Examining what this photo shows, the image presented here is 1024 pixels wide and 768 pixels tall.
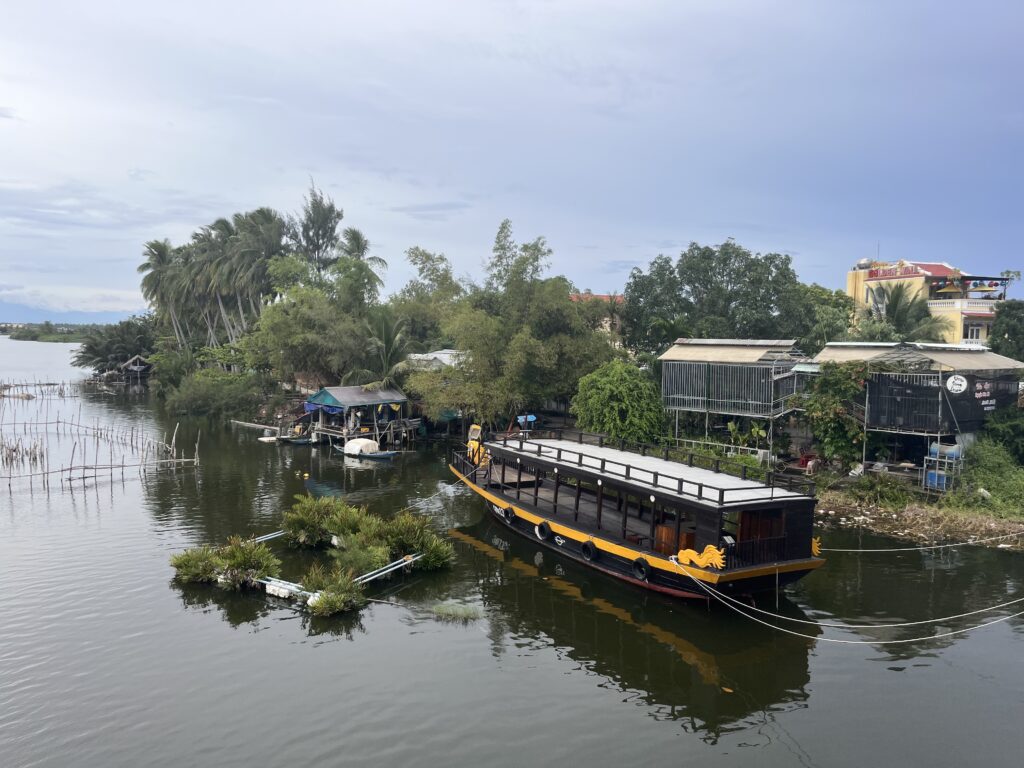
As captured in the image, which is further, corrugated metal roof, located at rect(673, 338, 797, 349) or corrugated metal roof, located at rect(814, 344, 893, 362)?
corrugated metal roof, located at rect(673, 338, 797, 349)

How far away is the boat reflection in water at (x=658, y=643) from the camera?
13.5 meters

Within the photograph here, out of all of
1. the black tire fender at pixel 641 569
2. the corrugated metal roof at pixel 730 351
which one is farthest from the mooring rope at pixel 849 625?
the corrugated metal roof at pixel 730 351

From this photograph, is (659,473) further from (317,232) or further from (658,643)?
(317,232)

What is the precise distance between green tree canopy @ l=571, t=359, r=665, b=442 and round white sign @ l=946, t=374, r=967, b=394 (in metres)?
11.4

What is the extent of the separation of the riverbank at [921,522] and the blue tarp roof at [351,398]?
23109mm

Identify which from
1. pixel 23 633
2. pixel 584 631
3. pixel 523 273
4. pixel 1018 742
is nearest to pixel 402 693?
pixel 584 631

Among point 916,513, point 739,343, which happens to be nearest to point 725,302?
point 739,343

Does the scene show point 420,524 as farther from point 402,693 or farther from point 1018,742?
point 1018,742

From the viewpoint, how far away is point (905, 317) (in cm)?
4119

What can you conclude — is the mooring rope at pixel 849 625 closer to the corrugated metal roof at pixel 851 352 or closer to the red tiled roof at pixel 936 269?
the corrugated metal roof at pixel 851 352

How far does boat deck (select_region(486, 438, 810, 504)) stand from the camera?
17.1 meters

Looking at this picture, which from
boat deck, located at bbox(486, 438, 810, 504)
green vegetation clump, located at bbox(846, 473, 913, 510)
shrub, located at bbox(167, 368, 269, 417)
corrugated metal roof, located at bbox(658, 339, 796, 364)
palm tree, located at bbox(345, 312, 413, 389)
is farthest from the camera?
shrub, located at bbox(167, 368, 269, 417)

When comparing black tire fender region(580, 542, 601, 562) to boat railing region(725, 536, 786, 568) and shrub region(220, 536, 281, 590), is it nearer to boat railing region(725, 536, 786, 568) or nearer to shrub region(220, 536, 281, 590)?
boat railing region(725, 536, 786, 568)

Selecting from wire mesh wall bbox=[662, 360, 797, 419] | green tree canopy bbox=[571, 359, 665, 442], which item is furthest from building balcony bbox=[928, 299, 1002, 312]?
green tree canopy bbox=[571, 359, 665, 442]
